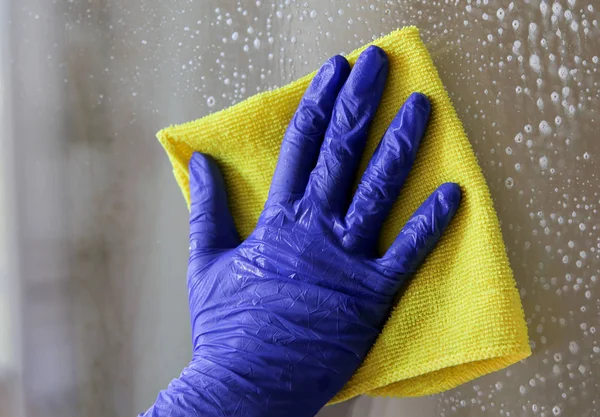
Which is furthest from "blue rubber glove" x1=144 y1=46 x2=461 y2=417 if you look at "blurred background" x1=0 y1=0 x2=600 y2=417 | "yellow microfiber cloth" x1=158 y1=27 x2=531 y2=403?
"blurred background" x1=0 y1=0 x2=600 y2=417

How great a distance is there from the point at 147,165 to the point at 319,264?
0.40 metres

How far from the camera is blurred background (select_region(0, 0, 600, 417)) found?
63 cm

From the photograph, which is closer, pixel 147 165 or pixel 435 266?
pixel 435 266

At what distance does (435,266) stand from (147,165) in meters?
0.51

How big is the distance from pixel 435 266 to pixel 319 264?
129 millimetres

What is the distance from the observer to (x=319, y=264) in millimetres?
610

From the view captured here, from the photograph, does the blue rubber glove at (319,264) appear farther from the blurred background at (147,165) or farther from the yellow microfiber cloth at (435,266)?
the blurred background at (147,165)

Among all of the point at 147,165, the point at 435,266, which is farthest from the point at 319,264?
the point at 147,165

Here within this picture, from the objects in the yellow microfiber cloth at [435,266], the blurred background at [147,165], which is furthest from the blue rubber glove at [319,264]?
the blurred background at [147,165]

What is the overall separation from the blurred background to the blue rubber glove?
0.40 feet

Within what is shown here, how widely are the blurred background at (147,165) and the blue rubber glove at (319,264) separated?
122 millimetres

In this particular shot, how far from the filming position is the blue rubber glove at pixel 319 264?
0.59 m

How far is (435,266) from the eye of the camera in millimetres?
582

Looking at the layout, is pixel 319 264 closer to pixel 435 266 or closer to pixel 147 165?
pixel 435 266
